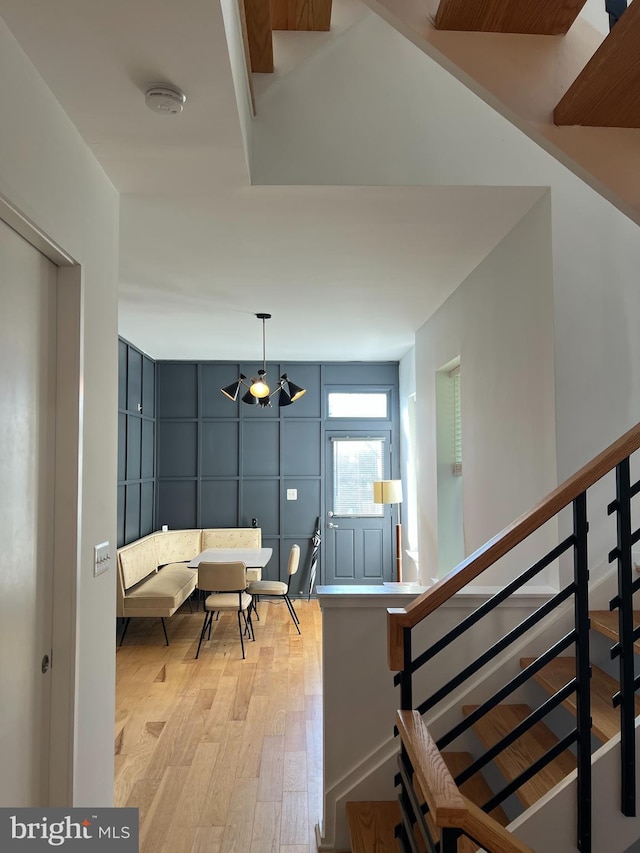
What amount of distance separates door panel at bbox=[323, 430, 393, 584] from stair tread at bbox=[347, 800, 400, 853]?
4821 mm

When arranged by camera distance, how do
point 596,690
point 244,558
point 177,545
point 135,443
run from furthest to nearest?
point 177,545, point 135,443, point 244,558, point 596,690

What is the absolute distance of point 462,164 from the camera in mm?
2561

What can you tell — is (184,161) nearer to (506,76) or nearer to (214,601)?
(506,76)

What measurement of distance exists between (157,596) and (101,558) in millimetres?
3368

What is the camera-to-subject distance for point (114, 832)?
2186 mm

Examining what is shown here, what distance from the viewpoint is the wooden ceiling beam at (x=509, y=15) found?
56.8 inches

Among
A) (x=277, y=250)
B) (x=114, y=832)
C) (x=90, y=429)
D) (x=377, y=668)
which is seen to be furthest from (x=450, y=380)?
(x=114, y=832)

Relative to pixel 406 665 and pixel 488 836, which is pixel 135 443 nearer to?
pixel 406 665

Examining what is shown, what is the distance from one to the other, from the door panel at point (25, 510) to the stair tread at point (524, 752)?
4.92ft

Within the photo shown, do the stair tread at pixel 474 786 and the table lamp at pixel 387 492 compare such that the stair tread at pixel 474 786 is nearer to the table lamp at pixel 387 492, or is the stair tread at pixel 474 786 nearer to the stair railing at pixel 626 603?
the stair railing at pixel 626 603

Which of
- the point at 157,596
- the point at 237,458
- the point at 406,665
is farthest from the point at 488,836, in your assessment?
the point at 237,458

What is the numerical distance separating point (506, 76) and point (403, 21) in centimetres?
29

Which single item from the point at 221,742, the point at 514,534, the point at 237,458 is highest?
the point at 237,458

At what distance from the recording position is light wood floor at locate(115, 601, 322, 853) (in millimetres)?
2627
